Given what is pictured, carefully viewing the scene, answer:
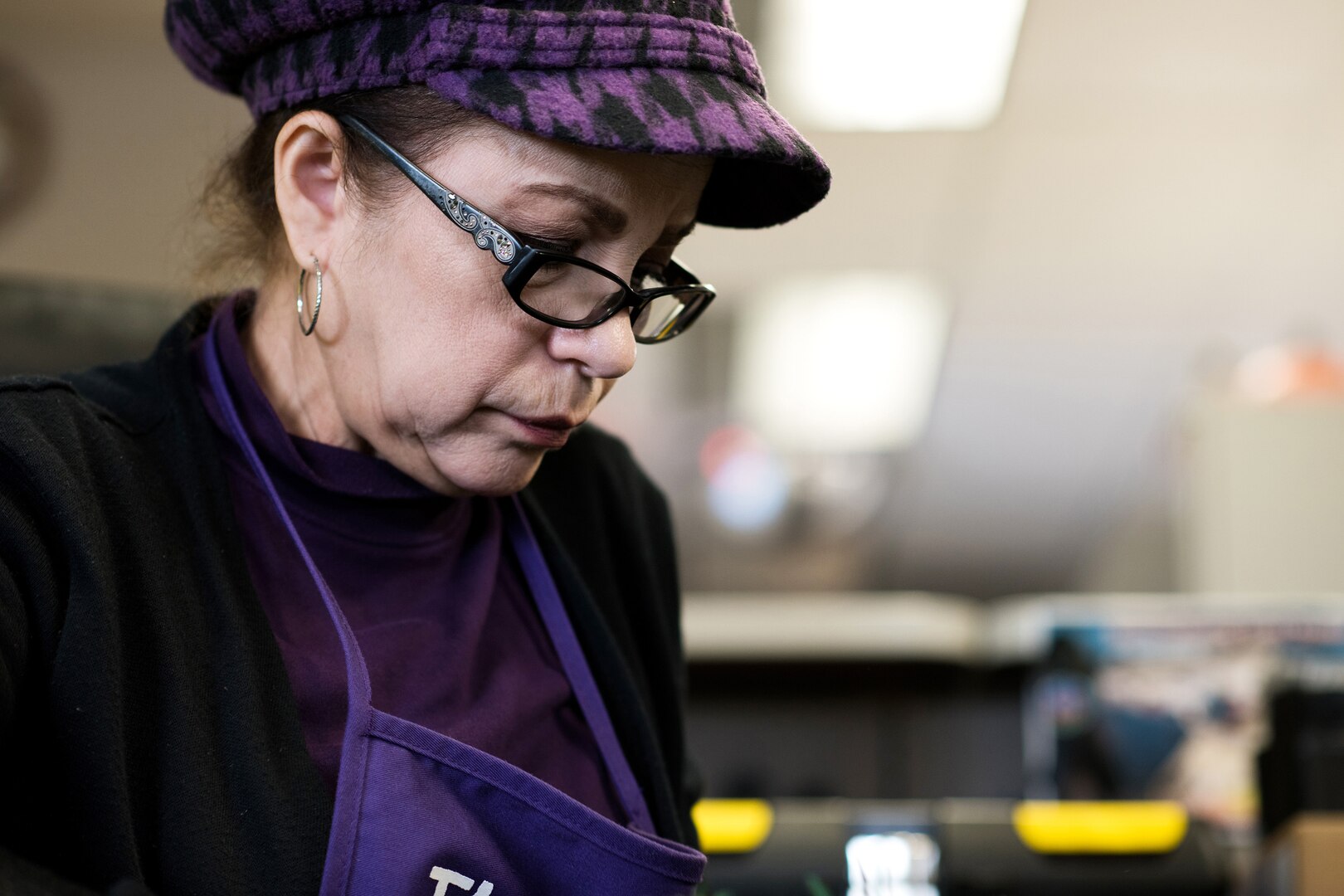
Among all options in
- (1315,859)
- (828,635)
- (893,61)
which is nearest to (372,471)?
(1315,859)

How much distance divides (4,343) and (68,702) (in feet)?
2.84

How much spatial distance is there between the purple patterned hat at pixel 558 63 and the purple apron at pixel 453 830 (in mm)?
317

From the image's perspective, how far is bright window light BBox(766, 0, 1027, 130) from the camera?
2938 millimetres

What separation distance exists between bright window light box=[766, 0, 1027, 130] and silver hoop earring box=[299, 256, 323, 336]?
83.5 inches

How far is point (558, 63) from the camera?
2.71ft

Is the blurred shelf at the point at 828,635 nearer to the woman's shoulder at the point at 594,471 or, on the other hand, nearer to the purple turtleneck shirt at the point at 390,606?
the woman's shoulder at the point at 594,471

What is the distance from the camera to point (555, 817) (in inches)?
34.6

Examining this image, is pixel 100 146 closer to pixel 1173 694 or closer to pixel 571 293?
pixel 571 293

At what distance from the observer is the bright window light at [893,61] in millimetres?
2938

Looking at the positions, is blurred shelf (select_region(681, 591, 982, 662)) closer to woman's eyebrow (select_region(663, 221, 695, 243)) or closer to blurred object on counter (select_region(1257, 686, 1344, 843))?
blurred object on counter (select_region(1257, 686, 1344, 843))

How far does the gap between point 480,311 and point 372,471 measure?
0.62 feet

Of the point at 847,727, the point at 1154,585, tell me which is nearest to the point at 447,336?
the point at 847,727

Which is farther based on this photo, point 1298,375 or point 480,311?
point 1298,375

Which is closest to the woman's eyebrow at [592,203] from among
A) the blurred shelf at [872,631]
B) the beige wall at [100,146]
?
the blurred shelf at [872,631]
